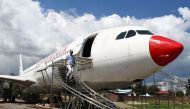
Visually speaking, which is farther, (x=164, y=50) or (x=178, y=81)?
(x=178, y=81)

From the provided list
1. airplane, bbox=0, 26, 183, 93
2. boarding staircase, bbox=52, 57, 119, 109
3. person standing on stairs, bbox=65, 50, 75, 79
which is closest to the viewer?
airplane, bbox=0, 26, 183, 93

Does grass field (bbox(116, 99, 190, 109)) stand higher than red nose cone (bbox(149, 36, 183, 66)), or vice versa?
red nose cone (bbox(149, 36, 183, 66))

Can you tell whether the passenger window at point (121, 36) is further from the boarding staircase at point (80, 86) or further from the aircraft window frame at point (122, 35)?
the boarding staircase at point (80, 86)

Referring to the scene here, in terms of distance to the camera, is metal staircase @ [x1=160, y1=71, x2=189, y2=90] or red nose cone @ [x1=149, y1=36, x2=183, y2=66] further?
metal staircase @ [x1=160, y1=71, x2=189, y2=90]

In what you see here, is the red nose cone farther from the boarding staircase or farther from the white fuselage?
the boarding staircase

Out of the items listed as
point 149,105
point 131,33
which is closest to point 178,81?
point 131,33

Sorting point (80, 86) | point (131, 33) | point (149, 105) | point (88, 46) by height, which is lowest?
point (149, 105)

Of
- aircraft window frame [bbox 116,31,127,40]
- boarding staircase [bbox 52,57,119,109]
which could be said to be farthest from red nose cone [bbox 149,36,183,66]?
boarding staircase [bbox 52,57,119,109]

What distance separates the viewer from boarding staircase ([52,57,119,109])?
12702mm

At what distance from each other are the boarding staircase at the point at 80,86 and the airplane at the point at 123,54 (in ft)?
1.11

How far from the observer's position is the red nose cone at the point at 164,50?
11.5 m

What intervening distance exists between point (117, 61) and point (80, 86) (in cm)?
260

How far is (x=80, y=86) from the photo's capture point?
47.1ft

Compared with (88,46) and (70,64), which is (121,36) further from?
(70,64)
